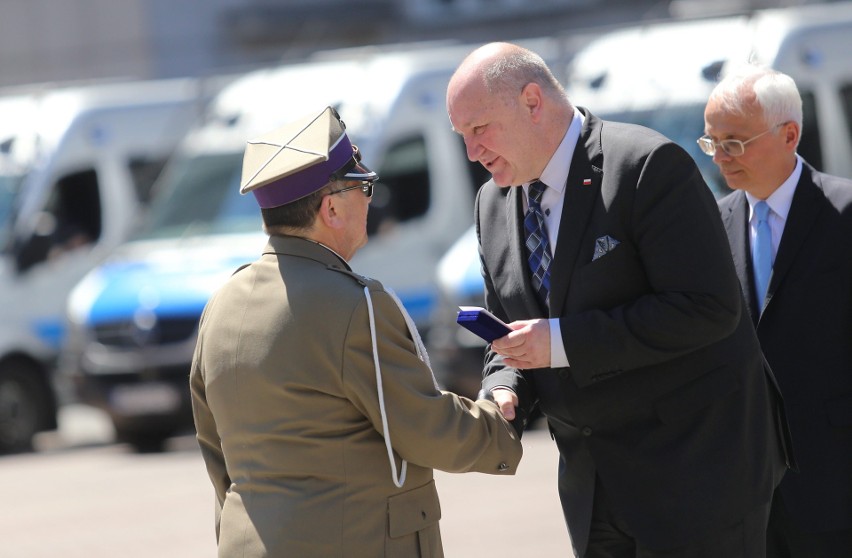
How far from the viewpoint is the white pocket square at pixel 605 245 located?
3484mm

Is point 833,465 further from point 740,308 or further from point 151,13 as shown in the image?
point 151,13

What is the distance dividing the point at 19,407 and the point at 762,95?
945 cm

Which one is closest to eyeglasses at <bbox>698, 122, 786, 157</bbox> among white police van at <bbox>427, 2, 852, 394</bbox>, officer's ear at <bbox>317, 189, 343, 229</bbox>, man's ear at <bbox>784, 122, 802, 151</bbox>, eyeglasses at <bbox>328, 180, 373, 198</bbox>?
man's ear at <bbox>784, 122, 802, 151</bbox>

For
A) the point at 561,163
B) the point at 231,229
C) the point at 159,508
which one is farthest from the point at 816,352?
the point at 231,229

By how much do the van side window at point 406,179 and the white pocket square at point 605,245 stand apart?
314 inches

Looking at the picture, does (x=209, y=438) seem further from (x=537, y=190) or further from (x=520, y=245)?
(x=537, y=190)

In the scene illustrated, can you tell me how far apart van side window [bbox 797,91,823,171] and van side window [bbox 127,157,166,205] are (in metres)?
5.79

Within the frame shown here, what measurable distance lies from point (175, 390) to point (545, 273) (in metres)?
7.78

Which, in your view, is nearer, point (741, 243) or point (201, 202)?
point (741, 243)

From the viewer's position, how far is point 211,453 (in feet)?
11.8

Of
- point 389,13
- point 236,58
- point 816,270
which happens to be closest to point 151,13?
point 236,58

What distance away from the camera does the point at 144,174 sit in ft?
43.3

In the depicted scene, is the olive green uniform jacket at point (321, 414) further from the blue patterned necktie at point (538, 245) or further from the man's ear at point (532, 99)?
the man's ear at point (532, 99)

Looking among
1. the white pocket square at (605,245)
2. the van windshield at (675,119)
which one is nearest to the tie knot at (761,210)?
the white pocket square at (605,245)
